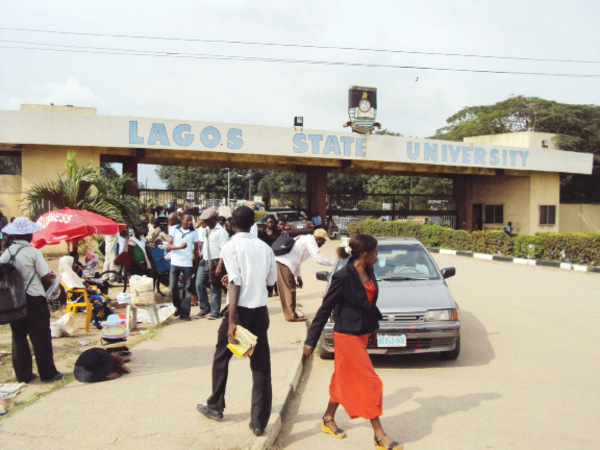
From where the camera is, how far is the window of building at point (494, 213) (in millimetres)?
33094

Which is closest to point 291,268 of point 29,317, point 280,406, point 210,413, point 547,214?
point 280,406

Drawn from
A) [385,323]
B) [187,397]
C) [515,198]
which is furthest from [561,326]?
[515,198]

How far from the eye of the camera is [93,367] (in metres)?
5.83

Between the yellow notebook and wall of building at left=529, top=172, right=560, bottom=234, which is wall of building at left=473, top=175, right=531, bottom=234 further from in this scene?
the yellow notebook

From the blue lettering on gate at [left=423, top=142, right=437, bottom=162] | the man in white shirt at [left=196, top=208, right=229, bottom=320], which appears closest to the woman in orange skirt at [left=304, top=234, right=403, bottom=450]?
the man in white shirt at [left=196, top=208, right=229, bottom=320]

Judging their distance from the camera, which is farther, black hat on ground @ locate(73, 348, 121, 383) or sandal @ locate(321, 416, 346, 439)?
black hat on ground @ locate(73, 348, 121, 383)

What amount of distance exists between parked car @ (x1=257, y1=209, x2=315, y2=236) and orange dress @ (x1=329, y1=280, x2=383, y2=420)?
19.0m

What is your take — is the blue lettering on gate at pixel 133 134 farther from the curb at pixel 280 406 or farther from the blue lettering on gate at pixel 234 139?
the curb at pixel 280 406

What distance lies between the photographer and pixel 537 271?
17.2 meters

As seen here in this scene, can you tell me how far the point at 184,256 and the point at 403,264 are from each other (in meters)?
3.51

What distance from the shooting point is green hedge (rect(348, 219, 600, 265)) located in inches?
734

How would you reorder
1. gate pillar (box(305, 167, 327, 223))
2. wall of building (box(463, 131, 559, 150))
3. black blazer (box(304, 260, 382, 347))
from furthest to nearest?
1. wall of building (box(463, 131, 559, 150))
2. gate pillar (box(305, 167, 327, 223))
3. black blazer (box(304, 260, 382, 347))

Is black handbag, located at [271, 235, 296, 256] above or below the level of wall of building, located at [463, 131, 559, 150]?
below

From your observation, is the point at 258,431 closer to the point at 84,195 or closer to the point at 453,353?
the point at 453,353
